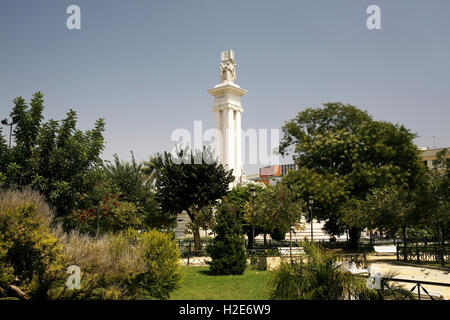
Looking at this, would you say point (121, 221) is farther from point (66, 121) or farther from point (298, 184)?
point (298, 184)

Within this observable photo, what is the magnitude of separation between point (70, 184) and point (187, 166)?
38.2 ft

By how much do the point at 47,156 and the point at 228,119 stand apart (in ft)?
82.4

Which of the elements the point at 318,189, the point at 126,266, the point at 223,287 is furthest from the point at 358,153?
the point at 126,266

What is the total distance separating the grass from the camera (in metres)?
10.4

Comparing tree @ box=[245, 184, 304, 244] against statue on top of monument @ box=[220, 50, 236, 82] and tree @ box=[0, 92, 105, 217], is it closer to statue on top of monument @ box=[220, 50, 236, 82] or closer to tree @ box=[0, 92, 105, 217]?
tree @ box=[0, 92, 105, 217]

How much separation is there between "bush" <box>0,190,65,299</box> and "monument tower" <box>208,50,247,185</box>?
103 ft

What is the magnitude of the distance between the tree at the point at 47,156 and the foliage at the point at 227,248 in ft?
25.1

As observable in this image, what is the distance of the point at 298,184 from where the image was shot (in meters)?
26.9

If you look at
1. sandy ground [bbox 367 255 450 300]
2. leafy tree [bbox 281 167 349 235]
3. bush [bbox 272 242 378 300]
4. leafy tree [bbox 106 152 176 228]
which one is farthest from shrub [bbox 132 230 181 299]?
leafy tree [bbox 106 152 176 228]

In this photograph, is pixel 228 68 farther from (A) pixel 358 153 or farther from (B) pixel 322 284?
(B) pixel 322 284

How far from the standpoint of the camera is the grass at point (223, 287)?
34.2 ft

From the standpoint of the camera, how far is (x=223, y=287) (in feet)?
39.4

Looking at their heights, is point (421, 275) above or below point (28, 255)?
below
